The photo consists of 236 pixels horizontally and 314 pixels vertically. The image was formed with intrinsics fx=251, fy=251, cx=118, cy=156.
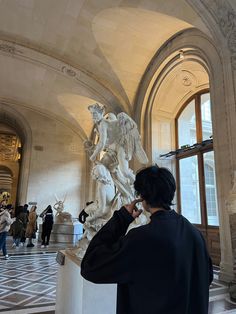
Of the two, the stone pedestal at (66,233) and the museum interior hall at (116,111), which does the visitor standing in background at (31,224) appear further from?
the stone pedestal at (66,233)

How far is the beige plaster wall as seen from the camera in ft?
39.9

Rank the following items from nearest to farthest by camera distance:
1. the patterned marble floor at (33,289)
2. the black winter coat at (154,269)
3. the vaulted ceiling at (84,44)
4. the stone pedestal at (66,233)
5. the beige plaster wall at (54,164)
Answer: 1. the black winter coat at (154,269)
2. the patterned marble floor at (33,289)
3. the vaulted ceiling at (84,44)
4. the stone pedestal at (66,233)
5. the beige plaster wall at (54,164)

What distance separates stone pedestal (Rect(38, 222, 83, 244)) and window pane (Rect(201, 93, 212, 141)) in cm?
513

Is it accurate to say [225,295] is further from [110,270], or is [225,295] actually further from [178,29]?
[178,29]

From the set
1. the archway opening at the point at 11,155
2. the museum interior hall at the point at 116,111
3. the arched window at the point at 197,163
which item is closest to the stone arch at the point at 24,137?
the museum interior hall at the point at 116,111

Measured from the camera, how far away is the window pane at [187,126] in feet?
26.1

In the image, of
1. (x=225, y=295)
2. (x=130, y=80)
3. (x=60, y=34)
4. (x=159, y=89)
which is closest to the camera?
(x=225, y=295)

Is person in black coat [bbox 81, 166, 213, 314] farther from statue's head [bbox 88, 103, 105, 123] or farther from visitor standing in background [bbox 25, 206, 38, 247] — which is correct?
visitor standing in background [bbox 25, 206, 38, 247]

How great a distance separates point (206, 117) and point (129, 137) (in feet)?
Result: 16.0

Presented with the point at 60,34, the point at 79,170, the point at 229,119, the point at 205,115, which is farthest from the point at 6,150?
the point at 229,119

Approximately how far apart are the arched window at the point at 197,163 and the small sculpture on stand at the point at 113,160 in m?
3.90

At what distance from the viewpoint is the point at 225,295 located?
11.4 feet

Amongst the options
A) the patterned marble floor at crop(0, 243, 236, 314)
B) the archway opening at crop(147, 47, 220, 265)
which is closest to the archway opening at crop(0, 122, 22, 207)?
the archway opening at crop(147, 47, 220, 265)

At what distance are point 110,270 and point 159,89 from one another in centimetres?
769
